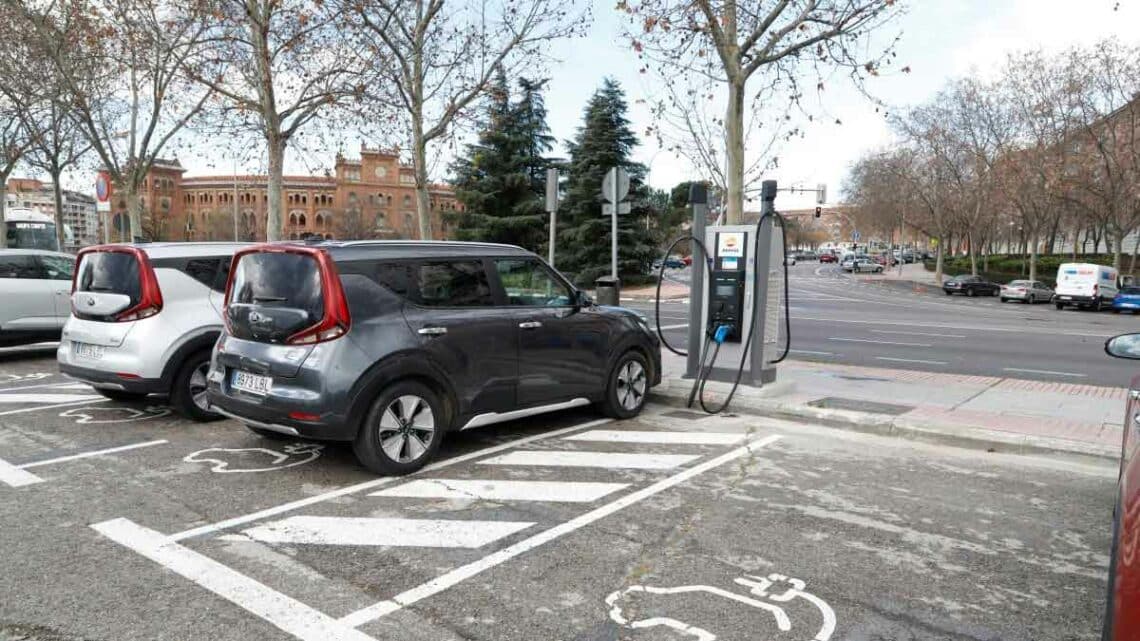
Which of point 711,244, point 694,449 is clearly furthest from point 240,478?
point 711,244

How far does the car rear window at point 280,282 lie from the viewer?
17.5 feet

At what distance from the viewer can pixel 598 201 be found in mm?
39906

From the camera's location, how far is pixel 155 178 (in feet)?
350

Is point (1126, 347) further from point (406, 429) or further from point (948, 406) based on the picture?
point (948, 406)

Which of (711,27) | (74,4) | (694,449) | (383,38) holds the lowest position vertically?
(694,449)

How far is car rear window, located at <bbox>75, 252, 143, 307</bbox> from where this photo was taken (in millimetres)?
7133

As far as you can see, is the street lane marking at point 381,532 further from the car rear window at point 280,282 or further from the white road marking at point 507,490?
A: the car rear window at point 280,282

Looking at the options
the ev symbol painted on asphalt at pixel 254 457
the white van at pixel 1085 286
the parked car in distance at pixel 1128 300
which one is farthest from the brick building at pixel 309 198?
the ev symbol painted on asphalt at pixel 254 457

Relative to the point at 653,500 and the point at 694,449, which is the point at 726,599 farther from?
the point at 694,449

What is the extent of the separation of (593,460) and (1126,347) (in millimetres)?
3565

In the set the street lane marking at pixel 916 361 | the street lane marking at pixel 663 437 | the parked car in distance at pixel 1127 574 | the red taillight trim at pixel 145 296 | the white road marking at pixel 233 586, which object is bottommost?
the street lane marking at pixel 916 361

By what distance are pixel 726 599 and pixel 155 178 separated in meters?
120

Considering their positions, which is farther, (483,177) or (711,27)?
(483,177)

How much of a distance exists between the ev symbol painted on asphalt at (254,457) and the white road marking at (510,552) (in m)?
2.39
